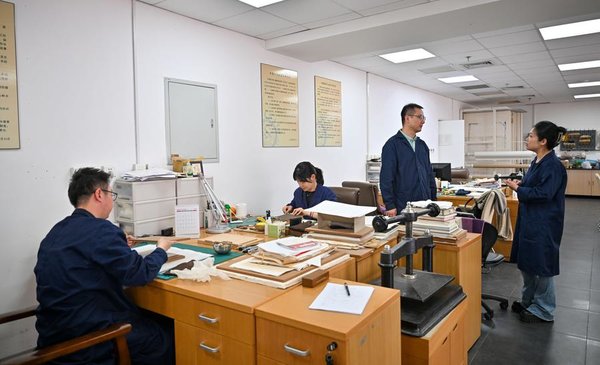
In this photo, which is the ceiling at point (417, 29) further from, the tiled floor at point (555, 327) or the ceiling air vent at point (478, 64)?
the tiled floor at point (555, 327)

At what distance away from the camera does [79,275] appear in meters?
1.62

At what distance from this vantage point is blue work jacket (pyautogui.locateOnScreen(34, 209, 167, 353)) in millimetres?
1605

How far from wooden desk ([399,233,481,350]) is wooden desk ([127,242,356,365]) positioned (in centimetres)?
86

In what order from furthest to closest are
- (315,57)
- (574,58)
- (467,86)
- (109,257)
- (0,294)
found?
1. (467,86)
2. (574,58)
3. (315,57)
4. (0,294)
5. (109,257)

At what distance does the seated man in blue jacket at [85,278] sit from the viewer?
1607 mm

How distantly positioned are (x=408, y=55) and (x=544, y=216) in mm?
2893

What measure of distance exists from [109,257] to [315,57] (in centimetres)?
350

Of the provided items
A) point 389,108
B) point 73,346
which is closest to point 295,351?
point 73,346

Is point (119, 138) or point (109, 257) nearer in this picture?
point (109, 257)

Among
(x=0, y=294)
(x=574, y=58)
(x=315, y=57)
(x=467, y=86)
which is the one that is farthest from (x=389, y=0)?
(x=467, y=86)

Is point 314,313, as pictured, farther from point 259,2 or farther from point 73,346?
point 259,2

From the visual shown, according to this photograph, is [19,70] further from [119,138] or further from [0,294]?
[0,294]

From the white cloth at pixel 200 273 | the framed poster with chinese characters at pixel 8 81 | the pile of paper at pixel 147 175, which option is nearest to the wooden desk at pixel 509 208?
the pile of paper at pixel 147 175

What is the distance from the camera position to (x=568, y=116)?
11.4 metres
